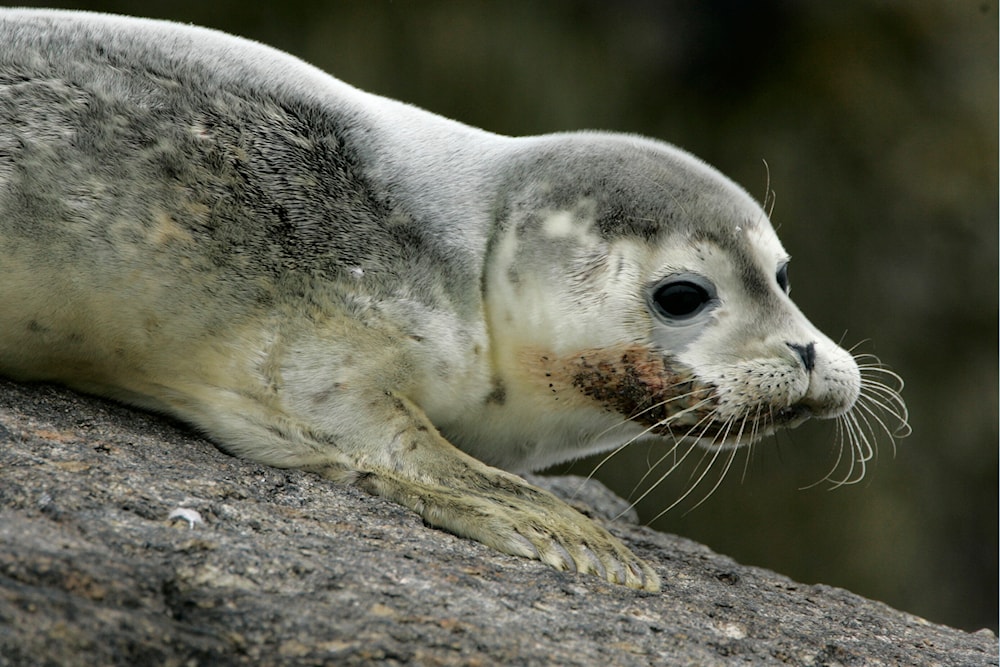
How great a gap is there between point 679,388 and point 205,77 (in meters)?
1.59

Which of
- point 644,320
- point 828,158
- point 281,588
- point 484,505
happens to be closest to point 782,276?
point 644,320

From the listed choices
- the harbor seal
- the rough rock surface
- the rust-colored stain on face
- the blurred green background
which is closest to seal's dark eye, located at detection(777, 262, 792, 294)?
the harbor seal

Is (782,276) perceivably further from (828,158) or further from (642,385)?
(828,158)

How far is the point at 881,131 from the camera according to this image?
7.84 metres

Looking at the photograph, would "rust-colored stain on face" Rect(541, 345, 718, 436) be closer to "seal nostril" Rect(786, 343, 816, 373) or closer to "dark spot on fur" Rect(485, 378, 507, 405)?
"dark spot on fur" Rect(485, 378, 507, 405)

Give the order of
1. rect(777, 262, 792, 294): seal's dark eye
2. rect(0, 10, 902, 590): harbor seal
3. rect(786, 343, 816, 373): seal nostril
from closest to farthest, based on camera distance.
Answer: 1. rect(0, 10, 902, 590): harbor seal
2. rect(786, 343, 816, 373): seal nostril
3. rect(777, 262, 792, 294): seal's dark eye

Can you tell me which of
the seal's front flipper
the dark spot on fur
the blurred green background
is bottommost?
the seal's front flipper

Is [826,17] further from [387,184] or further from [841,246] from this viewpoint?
[387,184]

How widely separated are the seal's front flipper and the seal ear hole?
61cm

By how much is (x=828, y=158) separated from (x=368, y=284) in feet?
17.4

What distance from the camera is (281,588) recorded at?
2.44 m

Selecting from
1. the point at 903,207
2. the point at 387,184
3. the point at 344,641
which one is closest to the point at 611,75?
the point at 903,207

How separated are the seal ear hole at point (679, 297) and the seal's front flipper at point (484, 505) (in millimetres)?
612

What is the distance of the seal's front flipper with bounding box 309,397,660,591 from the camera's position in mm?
3045
